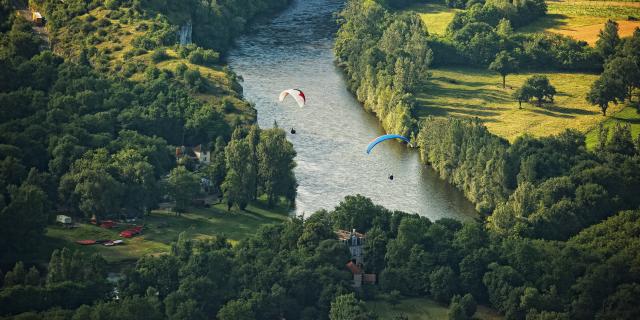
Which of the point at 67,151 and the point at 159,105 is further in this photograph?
A: the point at 159,105

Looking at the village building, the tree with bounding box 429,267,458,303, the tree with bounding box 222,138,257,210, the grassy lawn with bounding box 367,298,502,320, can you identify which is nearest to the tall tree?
the tree with bounding box 222,138,257,210

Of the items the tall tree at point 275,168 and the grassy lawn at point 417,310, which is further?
the tall tree at point 275,168

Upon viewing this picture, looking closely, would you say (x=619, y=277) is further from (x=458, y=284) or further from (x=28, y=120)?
(x=28, y=120)

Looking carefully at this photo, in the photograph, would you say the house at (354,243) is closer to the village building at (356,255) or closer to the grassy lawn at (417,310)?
the village building at (356,255)

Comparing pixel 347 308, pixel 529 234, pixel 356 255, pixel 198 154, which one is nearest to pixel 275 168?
pixel 198 154

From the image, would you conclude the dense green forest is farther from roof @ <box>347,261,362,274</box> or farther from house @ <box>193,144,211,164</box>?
house @ <box>193,144,211,164</box>

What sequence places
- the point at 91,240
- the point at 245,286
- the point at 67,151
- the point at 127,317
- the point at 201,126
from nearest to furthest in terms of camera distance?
the point at 127,317, the point at 245,286, the point at 91,240, the point at 67,151, the point at 201,126

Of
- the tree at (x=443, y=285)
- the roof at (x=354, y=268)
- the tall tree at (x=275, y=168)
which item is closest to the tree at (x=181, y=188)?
the tall tree at (x=275, y=168)

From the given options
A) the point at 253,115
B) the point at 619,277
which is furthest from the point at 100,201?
the point at 619,277
